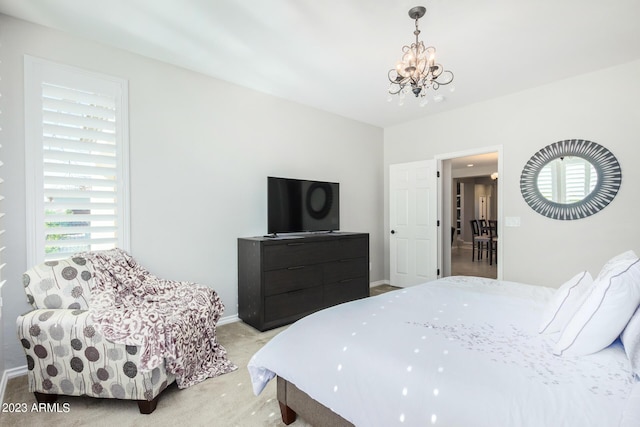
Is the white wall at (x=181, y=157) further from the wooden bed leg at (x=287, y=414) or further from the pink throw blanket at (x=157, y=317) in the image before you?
the wooden bed leg at (x=287, y=414)

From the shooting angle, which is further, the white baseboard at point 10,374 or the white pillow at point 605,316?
the white baseboard at point 10,374

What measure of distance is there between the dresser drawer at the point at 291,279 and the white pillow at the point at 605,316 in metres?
2.41

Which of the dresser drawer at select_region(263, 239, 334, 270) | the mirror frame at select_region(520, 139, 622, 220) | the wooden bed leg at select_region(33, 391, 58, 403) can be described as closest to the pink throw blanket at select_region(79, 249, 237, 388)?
the wooden bed leg at select_region(33, 391, 58, 403)

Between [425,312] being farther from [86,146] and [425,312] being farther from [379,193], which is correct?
[379,193]

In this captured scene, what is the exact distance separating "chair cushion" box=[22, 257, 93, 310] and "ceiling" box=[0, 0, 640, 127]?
72.3 inches

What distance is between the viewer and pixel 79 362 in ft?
6.07

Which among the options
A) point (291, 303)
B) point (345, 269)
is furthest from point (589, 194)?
point (291, 303)

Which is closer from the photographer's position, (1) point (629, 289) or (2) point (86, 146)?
(1) point (629, 289)

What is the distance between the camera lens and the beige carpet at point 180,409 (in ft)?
5.82

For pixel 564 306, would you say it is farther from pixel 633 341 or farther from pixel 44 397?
pixel 44 397

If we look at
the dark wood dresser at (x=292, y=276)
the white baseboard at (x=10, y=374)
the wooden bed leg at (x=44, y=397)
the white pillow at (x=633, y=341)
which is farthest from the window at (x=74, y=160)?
the white pillow at (x=633, y=341)

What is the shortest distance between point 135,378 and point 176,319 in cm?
38

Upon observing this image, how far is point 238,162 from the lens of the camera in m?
3.54

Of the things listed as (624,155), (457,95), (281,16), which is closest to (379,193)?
(457,95)
